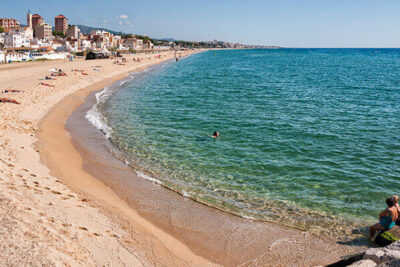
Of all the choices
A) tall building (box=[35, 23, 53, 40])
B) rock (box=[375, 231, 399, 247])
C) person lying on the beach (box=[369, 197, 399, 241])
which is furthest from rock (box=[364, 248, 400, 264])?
tall building (box=[35, 23, 53, 40])

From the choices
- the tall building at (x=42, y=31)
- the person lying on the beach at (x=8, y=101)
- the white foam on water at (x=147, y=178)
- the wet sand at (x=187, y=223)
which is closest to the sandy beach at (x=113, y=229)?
the wet sand at (x=187, y=223)

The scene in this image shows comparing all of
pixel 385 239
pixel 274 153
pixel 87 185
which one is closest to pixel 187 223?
pixel 87 185

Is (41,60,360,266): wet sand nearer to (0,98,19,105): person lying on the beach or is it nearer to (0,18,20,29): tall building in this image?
(0,98,19,105): person lying on the beach

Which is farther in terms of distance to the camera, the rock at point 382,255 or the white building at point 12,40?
the white building at point 12,40

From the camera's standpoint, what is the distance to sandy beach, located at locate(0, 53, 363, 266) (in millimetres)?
6812

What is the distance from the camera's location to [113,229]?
8.59 meters

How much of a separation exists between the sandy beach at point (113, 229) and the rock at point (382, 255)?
1.88 m

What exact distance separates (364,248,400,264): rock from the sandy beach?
6.18 ft

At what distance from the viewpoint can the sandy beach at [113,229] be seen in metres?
6.81

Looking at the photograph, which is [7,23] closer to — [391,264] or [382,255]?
[382,255]

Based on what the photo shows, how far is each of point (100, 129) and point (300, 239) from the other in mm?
15086

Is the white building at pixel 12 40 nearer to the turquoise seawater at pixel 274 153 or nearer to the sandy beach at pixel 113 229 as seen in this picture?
the turquoise seawater at pixel 274 153

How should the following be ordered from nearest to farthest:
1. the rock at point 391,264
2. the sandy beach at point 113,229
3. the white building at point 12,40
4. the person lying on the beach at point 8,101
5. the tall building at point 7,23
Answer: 1. the rock at point 391,264
2. the sandy beach at point 113,229
3. the person lying on the beach at point 8,101
4. the white building at point 12,40
5. the tall building at point 7,23

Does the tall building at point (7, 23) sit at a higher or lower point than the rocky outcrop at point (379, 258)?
higher
